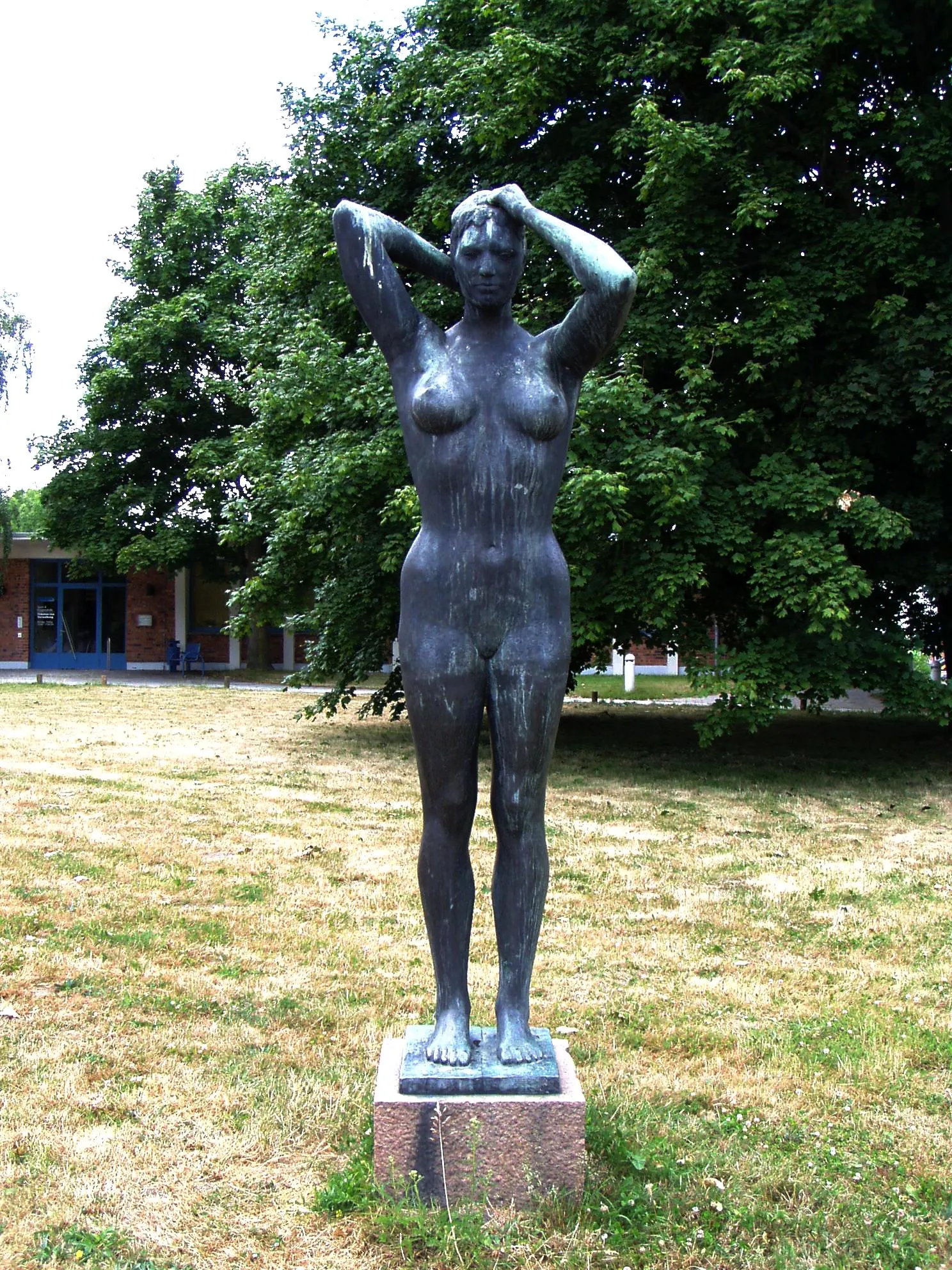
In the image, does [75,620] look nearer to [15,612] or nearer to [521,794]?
[15,612]

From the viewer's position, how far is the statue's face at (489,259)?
3.23 meters

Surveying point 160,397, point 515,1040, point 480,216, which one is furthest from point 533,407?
point 160,397

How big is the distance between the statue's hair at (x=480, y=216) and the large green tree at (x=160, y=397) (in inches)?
930

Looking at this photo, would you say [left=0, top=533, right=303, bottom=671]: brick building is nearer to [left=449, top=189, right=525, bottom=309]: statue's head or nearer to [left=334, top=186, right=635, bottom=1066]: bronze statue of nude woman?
[left=334, top=186, right=635, bottom=1066]: bronze statue of nude woman

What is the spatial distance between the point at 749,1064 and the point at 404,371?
2.82 metres

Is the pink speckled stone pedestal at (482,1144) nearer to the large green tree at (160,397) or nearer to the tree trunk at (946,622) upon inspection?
the tree trunk at (946,622)

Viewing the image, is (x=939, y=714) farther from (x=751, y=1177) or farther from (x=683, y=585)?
(x=751, y=1177)

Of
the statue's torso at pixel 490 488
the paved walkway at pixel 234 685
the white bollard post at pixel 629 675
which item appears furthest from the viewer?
the white bollard post at pixel 629 675

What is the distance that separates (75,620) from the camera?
31578 mm

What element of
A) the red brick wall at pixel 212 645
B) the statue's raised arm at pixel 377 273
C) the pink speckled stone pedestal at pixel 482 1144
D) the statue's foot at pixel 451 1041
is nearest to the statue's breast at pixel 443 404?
the statue's raised arm at pixel 377 273

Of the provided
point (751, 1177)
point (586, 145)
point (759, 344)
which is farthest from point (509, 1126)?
point (586, 145)

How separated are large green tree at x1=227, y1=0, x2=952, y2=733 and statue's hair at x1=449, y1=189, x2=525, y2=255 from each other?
572cm

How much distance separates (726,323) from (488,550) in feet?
26.2

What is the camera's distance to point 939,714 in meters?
10.4
